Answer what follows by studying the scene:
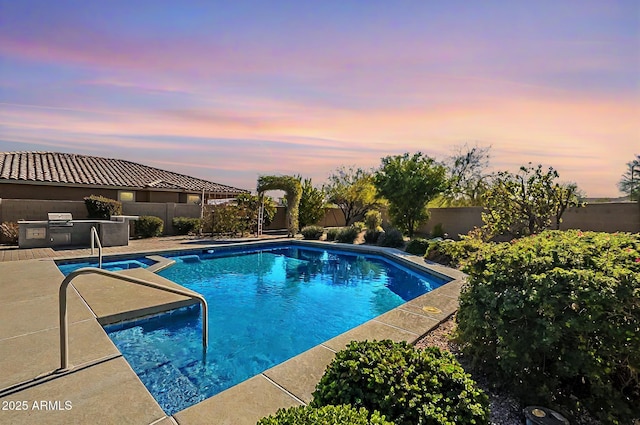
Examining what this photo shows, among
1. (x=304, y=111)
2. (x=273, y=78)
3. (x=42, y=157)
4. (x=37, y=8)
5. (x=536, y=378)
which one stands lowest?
(x=536, y=378)

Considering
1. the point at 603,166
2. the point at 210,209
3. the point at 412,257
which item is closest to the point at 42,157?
the point at 210,209

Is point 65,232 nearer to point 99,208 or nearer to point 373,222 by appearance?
point 99,208

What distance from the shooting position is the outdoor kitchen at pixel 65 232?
1083 centimetres

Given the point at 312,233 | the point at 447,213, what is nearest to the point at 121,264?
the point at 312,233

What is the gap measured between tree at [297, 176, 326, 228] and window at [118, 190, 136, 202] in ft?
32.8

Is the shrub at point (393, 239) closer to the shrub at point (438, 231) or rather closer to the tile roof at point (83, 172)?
the shrub at point (438, 231)

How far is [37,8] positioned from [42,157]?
16.1 m

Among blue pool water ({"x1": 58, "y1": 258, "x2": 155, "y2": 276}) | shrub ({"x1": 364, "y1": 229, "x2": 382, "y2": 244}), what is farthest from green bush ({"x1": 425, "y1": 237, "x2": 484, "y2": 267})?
blue pool water ({"x1": 58, "y1": 258, "x2": 155, "y2": 276})

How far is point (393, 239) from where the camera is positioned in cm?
1456

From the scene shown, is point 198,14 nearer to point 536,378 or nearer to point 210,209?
point 536,378

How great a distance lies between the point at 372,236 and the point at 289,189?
5.47 metres

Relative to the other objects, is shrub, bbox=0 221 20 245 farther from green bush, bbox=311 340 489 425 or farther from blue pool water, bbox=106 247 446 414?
green bush, bbox=311 340 489 425

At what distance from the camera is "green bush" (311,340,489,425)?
1984 mm

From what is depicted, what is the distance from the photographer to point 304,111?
32.5 ft
